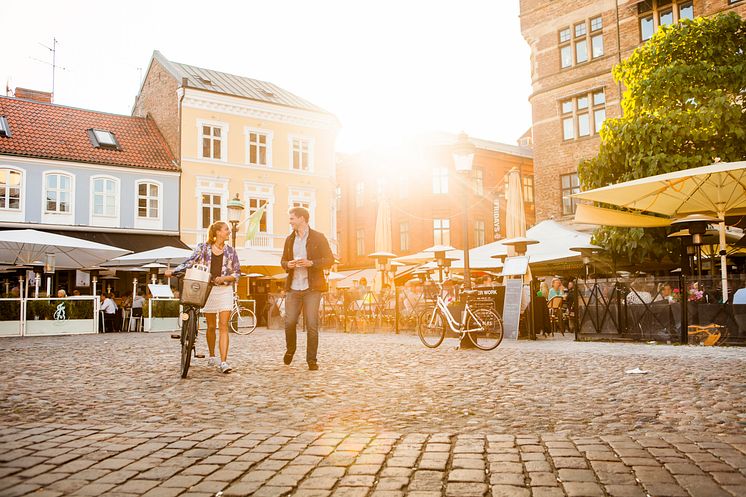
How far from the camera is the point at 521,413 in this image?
16.9ft

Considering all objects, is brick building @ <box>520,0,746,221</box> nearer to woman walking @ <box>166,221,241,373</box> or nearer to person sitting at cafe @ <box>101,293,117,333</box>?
person sitting at cafe @ <box>101,293,117,333</box>

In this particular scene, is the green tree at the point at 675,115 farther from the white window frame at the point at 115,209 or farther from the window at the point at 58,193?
the window at the point at 58,193

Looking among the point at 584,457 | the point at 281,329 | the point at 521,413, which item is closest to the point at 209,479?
the point at 584,457

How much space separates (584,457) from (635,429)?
1.05m

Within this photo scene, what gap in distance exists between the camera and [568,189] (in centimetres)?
2878

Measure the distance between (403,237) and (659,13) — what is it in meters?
22.6

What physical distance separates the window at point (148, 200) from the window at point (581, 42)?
19.9 metres

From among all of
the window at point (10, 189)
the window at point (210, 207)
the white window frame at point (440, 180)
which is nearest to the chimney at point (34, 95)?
the window at point (10, 189)

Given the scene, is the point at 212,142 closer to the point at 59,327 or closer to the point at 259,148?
the point at 259,148

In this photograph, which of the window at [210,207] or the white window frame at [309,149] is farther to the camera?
the white window frame at [309,149]

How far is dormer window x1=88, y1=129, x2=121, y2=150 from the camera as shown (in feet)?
103

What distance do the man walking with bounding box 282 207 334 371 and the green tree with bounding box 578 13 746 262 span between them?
11.6 m

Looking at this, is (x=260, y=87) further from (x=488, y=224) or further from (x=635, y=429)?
(x=635, y=429)

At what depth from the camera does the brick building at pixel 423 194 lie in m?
43.9
